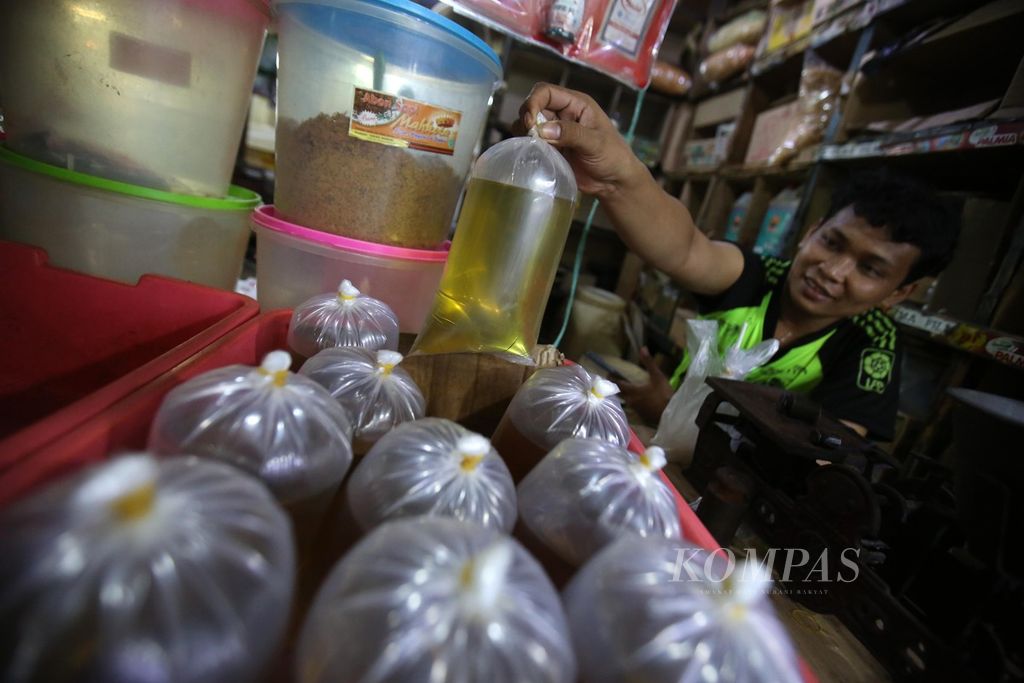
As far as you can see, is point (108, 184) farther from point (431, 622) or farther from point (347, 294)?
point (431, 622)

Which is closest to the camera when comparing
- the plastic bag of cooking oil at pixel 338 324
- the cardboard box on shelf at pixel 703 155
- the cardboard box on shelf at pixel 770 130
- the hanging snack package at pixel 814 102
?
the plastic bag of cooking oil at pixel 338 324

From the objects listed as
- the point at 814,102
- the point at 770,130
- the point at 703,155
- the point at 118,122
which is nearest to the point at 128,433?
the point at 118,122

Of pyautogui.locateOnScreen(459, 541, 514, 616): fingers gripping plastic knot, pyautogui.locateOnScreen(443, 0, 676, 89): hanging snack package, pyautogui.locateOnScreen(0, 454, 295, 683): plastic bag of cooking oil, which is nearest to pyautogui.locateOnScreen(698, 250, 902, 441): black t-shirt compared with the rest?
pyautogui.locateOnScreen(443, 0, 676, 89): hanging snack package

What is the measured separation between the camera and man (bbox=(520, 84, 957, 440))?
1135 millimetres

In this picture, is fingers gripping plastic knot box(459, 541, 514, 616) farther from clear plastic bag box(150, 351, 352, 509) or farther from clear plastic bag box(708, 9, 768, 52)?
clear plastic bag box(708, 9, 768, 52)

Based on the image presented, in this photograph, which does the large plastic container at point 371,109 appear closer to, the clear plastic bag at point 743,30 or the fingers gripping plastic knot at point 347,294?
the fingers gripping plastic knot at point 347,294

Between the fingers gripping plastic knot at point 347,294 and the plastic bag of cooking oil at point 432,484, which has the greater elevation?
the fingers gripping plastic knot at point 347,294

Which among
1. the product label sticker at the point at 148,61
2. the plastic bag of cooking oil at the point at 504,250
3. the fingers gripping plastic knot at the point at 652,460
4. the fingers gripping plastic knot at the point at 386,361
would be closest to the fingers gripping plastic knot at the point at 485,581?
the fingers gripping plastic knot at the point at 652,460

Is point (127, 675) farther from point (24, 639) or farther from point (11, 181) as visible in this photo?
point (11, 181)

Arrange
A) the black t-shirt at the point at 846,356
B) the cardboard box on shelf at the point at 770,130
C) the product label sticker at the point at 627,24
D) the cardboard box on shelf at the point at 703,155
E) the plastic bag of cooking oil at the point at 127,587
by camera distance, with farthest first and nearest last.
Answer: the cardboard box on shelf at the point at 703,155 < the cardboard box on shelf at the point at 770,130 < the black t-shirt at the point at 846,356 < the product label sticker at the point at 627,24 < the plastic bag of cooking oil at the point at 127,587

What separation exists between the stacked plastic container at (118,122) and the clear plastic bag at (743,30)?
109 inches

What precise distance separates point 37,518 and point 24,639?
52 millimetres

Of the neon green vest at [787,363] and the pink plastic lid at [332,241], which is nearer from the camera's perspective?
the pink plastic lid at [332,241]

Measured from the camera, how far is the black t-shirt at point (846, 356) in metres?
1.24
